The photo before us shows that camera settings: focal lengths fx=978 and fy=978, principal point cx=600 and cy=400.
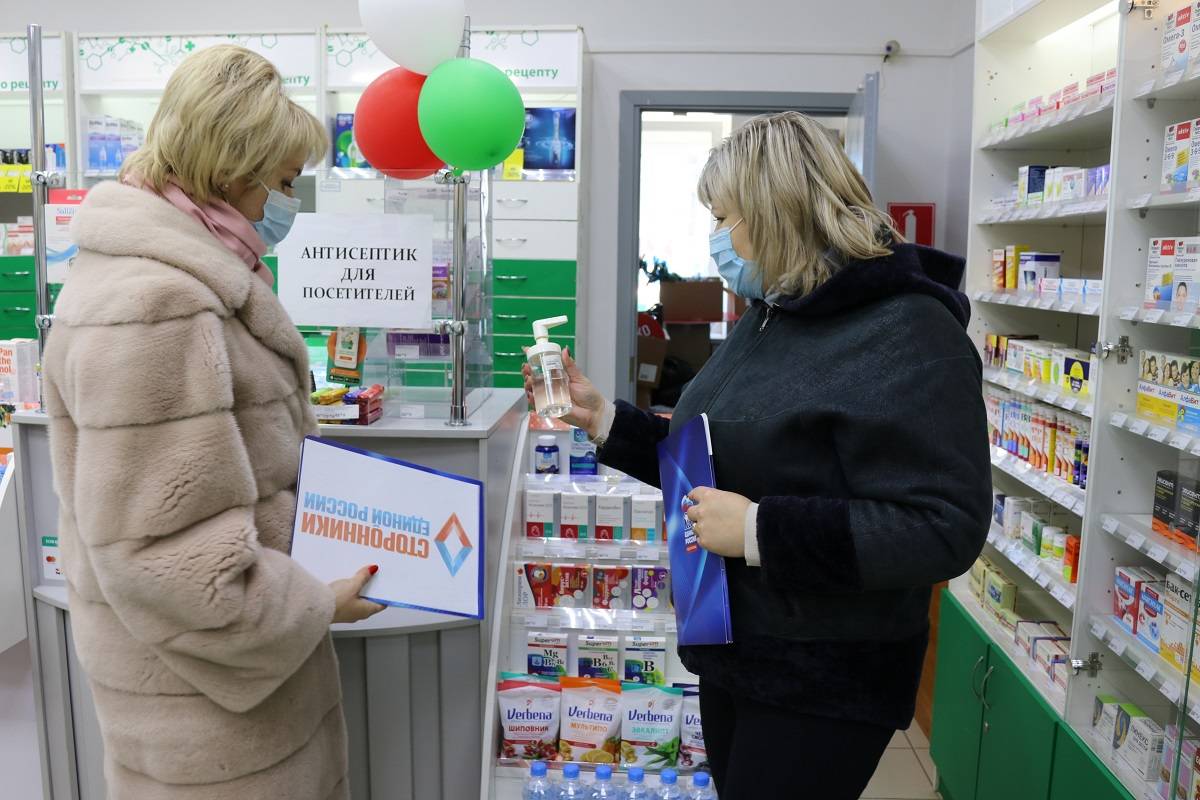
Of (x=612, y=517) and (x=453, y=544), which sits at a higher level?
(x=453, y=544)

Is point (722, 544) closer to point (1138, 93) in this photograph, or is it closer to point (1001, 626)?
point (1138, 93)

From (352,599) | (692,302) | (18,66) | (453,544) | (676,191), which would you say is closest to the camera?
(352,599)

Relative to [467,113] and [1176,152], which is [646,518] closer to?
[467,113]

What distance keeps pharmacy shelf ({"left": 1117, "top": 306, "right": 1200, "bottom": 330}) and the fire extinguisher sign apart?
11.3ft

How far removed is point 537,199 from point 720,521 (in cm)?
410

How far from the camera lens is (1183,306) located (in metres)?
2.24

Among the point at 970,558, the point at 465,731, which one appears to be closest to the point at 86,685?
the point at 465,731

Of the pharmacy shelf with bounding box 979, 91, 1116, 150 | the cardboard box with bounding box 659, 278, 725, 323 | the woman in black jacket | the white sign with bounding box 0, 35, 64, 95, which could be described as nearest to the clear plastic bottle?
the woman in black jacket

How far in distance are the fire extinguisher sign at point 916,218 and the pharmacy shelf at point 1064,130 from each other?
94.7 inches

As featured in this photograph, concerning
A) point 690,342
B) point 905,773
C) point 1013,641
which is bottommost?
point 905,773

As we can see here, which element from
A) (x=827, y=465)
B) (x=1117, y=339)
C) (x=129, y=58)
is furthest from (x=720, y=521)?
(x=129, y=58)

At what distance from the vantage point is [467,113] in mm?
2074

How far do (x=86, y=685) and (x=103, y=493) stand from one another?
4.14 feet

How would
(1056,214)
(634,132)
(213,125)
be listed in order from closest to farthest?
1. (213,125)
2. (1056,214)
3. (634,132)
